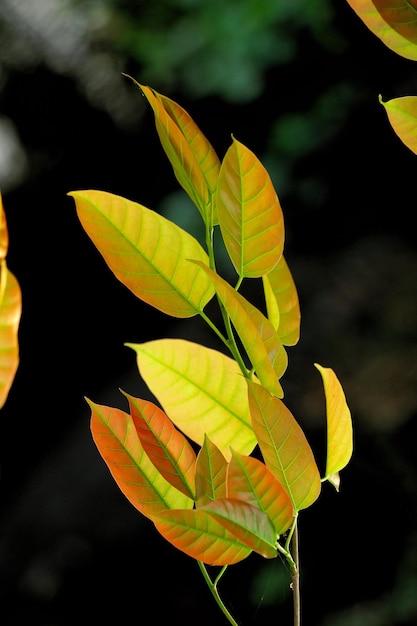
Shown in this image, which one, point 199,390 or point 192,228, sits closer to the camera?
point 199,390

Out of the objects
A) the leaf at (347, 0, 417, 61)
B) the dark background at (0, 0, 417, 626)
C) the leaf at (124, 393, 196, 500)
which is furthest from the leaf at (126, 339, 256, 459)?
the dark background at (0, 0, 417, 626)

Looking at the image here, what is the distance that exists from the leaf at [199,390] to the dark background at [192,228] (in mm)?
610

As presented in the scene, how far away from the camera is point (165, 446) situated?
20 centimetres

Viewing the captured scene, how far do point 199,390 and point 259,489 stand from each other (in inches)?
1.7

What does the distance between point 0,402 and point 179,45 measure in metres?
0.83

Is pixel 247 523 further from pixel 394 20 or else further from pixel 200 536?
pixel 394 20

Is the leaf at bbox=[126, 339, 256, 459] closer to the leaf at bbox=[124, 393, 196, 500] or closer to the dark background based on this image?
the leaf at bbox=[124, 393, 196, 500]

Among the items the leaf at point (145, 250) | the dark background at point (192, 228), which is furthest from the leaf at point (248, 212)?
the dark background at point (192, 228)

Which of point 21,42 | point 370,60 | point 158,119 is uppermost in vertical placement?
point 158,119

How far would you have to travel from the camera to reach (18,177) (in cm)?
89

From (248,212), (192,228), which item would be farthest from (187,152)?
(192,228)

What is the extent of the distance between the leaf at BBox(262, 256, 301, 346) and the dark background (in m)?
0.59

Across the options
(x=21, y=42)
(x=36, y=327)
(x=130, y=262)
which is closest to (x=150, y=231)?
(x=130, y=262)

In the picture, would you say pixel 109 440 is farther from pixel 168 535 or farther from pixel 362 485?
pixel 362 485
